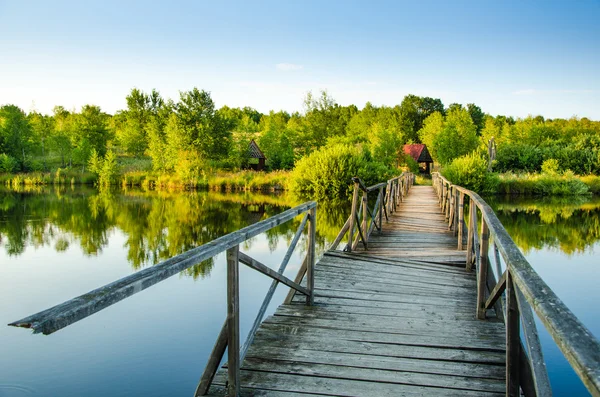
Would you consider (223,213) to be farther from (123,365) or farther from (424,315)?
(424,315)

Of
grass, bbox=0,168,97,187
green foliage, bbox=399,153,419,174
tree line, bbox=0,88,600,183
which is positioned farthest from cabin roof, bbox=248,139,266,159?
grass, bbox=0,168,97,187

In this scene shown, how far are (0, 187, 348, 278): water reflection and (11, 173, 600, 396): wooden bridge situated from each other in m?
7.53

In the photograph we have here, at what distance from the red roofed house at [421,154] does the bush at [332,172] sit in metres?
21.1

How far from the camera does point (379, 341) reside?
366 cm

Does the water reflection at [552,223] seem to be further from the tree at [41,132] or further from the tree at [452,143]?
the tree at [41,132]

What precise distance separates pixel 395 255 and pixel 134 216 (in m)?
16.8

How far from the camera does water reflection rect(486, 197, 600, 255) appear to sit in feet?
51.1

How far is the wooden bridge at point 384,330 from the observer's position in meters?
1.59

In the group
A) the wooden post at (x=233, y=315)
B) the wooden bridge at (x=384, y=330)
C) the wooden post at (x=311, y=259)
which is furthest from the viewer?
the wooden post at (x=311, y=259)

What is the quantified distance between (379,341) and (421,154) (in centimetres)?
5015

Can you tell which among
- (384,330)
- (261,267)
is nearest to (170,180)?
(384,330)

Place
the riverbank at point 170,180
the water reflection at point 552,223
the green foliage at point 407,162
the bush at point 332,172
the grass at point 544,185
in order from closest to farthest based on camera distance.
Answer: the water reflection at point 552,223 → the bush at point 332,172 → the grass at point 544,185 → the riverbank at point 170,180 → the green foliage at point 407,162

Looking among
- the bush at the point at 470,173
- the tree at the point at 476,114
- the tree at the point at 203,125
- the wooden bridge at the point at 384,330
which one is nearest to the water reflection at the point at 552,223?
the bush at the point at 470,173

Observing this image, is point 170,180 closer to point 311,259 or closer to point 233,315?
point 311,259
